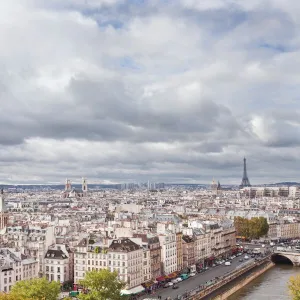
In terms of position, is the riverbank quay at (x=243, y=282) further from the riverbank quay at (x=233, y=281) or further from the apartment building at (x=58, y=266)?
the apartment building at (x=58, y=266)

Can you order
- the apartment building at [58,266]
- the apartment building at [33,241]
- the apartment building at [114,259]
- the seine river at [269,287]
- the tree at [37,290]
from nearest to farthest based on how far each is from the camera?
the tree at [37,290]
the apartment building at [114,259]
the seine river at [269,287]
the apartment building at [58,266]
the apartment building at [33,241]

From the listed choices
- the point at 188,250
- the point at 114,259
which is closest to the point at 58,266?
the point at 114,259

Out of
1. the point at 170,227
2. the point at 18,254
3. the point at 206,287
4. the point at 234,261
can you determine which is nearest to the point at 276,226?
the point at 234,261

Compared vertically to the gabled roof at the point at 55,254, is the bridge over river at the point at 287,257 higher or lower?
lower

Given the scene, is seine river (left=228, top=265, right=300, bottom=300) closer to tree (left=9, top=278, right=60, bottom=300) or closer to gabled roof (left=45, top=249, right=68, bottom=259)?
gabled roof (left=45, top=249, right=68, bottom=259)

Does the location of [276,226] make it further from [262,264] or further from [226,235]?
[262,264]

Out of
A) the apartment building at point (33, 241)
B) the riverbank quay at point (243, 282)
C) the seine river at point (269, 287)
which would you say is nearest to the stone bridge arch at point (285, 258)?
the riverbank quay at point (243, 282)

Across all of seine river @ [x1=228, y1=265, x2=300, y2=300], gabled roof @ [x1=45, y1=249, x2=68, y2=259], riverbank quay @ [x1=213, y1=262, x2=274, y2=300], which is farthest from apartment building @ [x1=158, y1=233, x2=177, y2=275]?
gabled roof @ [x1=45, y1=249, x2=68, y2=259]
